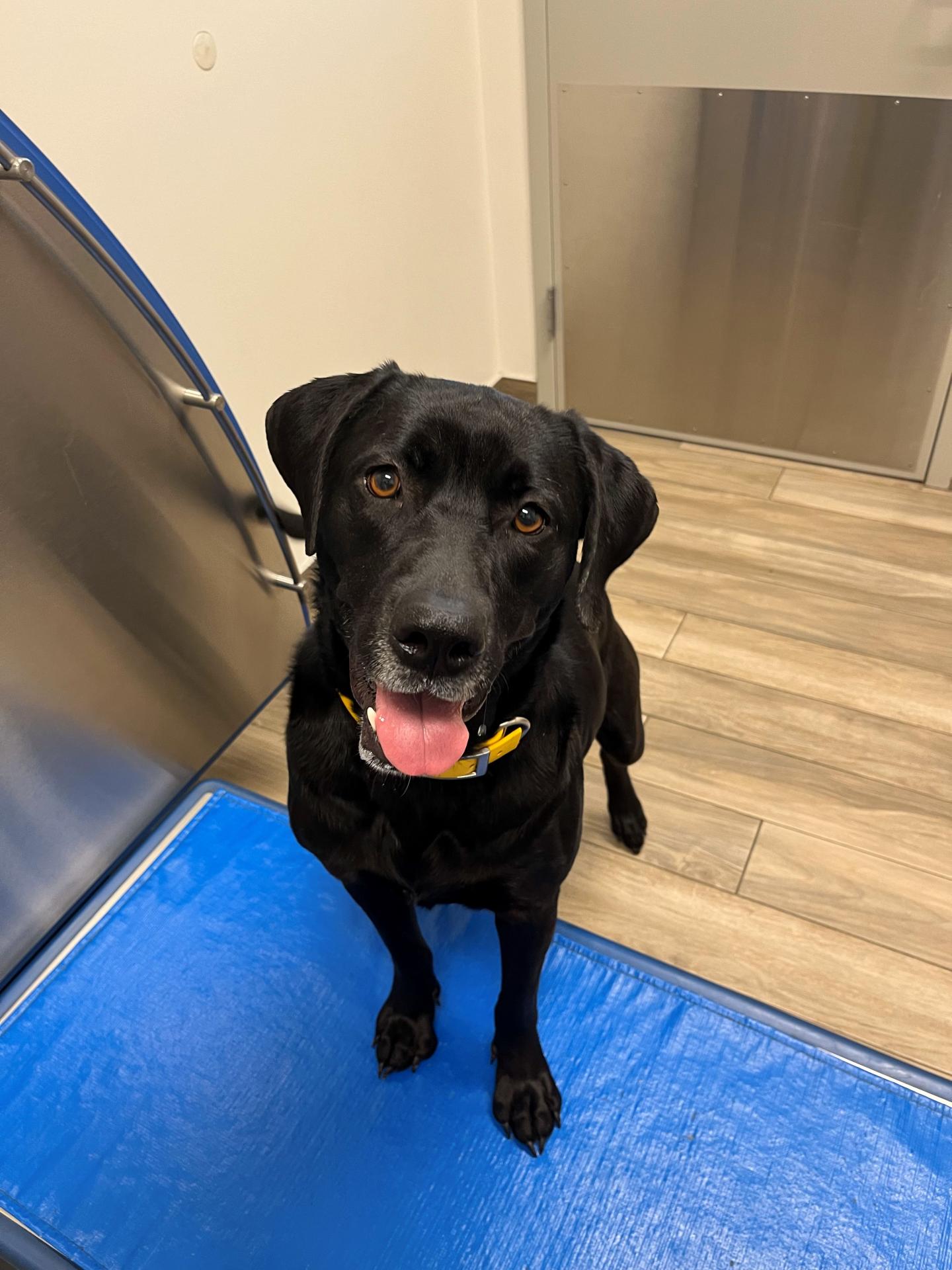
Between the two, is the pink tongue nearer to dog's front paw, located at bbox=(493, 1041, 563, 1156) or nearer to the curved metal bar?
dog's front paw, located at bbox=(493, 1041, 563, 1156)

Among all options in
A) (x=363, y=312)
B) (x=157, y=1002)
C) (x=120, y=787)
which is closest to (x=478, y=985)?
(x=157, y=1002)

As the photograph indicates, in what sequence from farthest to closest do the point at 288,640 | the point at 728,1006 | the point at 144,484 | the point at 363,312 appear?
1. the point at 363,312
2. the point at 288,640
3. the point at 144,484
4. the point at 728,1006

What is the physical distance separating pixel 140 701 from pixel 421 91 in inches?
71.3

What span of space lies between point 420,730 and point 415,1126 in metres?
0.73

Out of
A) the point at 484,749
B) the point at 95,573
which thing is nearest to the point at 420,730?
the point at 484,749

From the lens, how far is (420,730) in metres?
0.91

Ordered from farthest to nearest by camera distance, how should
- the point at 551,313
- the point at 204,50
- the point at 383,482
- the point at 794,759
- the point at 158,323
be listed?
the point at 551,313 < the point at 794,759 < the point at 204,50 < the point at 158,323 < the point at 383,482

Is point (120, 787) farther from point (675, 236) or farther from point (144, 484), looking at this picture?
point (675, 236)

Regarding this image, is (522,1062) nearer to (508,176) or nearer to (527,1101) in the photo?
(527,1101)

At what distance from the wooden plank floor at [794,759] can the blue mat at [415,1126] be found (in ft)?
0.53

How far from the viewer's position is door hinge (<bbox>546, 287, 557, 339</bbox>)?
2.86 meters

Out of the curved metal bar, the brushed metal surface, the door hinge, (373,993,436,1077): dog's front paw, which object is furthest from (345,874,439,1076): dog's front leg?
the door hinge

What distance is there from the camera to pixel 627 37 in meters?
2.32

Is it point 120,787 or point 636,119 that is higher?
point 636,119
